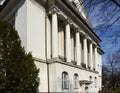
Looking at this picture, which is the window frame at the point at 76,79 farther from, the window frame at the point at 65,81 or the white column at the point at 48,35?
the white column at the point at 48,35

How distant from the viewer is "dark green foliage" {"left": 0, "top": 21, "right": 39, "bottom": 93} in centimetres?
2102

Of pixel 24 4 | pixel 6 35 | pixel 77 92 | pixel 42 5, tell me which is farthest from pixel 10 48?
pixel 77 92

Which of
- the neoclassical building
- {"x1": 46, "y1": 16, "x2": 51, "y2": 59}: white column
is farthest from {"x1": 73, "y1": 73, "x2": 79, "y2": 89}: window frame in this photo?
{"x1": 46, "y1": 16, "x2": 51, "y2": 59}: white column

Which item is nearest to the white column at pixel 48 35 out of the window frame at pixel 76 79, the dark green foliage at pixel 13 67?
the window frame at pixel 76 79

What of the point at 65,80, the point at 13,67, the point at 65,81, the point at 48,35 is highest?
the point at 48,35

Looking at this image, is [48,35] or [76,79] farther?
[76,79]

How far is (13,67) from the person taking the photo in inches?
842

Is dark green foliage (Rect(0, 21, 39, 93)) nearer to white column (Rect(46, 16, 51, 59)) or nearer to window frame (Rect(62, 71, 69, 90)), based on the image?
white column (Rect(46, 16, 51, 59))

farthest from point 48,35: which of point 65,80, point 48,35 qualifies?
point 65,80

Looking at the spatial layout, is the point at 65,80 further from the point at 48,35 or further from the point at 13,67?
the point at 13,67

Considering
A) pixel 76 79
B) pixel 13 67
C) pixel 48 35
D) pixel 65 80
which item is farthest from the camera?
pixel 76 79

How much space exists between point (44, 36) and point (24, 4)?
4394 mm

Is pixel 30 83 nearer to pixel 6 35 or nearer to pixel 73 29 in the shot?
pixel 6 35

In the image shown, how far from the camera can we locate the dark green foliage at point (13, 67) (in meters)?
21.0
